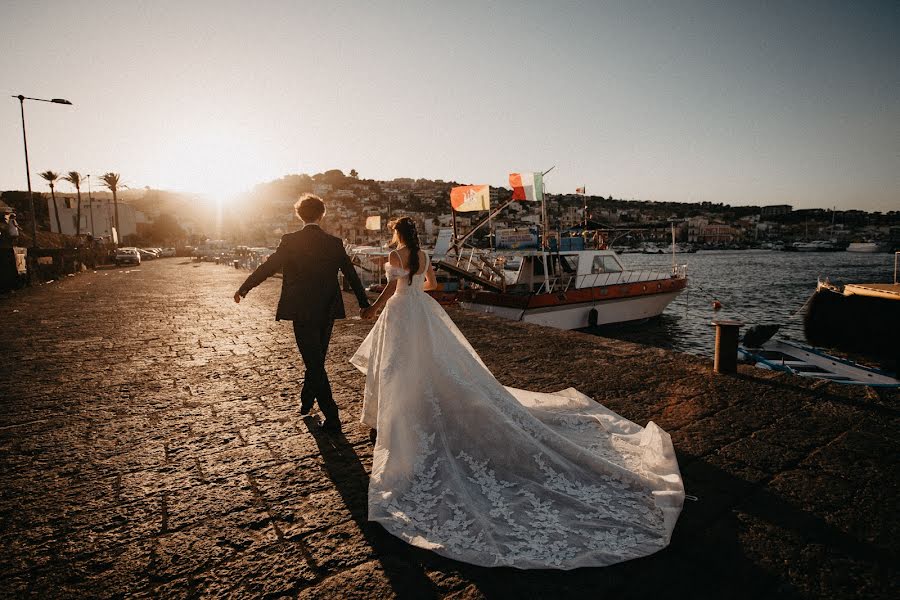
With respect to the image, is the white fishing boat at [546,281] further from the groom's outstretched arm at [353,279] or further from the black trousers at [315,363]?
the black trousers at [315,363]

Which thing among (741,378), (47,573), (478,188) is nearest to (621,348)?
(741,378)

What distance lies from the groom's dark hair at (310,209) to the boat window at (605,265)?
13270 millimetres

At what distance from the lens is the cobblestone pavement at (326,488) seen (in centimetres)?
211

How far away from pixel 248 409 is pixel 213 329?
503cm

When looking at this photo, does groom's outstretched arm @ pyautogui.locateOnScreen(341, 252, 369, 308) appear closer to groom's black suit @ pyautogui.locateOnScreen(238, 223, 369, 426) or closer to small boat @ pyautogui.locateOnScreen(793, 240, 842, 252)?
groom's black suit @ pyautogui.locateOnScreen(238, 223, 369, 426)

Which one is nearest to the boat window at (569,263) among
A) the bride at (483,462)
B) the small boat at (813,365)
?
the small boat at (813,365)

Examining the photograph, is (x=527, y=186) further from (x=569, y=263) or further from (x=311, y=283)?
(x=311, y=283)

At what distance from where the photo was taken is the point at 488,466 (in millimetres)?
2951

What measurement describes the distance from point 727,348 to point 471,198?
9.83m

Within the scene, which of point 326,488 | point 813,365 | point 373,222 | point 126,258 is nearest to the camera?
point 326,488

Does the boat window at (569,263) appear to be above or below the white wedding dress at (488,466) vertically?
above

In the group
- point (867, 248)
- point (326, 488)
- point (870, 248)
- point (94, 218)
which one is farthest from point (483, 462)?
point (867, 248)

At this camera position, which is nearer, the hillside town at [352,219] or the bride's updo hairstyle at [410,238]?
the bride's updo hairstyle at [410,238]

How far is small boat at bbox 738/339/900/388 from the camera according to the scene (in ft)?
31.2
